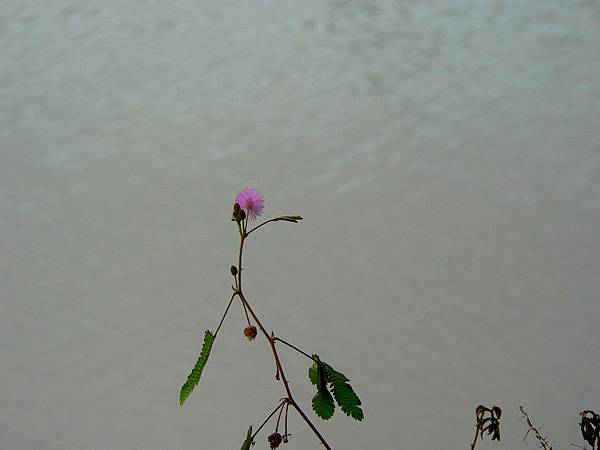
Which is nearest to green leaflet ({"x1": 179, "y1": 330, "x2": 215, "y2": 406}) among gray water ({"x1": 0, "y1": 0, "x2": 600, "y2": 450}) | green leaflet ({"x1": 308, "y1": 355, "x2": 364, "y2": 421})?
green leaflet ({"x1": 308, "y1": 355, "x2": 364, "y2": 421})

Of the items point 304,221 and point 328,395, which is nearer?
point 328,395

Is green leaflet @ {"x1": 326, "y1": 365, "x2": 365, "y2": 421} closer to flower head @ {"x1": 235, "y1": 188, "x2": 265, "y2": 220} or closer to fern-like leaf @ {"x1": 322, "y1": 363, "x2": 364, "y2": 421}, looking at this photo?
fern-like leaf @ {"x1": 322, "y1": 363, "x2": 364, "y2": 421}

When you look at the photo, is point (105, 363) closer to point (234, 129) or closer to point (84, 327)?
point (84, 327)

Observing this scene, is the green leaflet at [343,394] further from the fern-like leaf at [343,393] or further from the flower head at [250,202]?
the flower head at [250,202]

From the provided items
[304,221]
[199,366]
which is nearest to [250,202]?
[199,366]

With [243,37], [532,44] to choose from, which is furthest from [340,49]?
[532,44]

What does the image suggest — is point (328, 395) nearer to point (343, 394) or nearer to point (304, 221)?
point (343, 394)

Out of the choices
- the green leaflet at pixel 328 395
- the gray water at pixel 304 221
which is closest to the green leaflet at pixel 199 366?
the green leaflet at pixel 328 395
